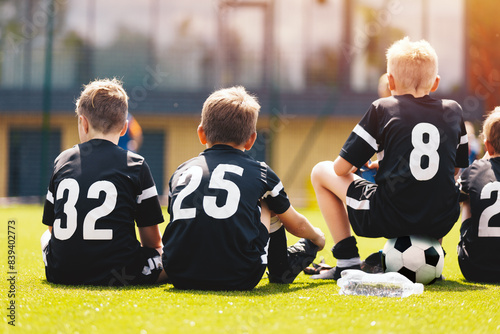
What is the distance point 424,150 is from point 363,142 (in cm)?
30

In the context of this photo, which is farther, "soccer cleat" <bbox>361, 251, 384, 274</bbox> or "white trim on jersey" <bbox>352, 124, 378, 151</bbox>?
"soccer cleat" <bbox>361, 251, 384, 274</bbox>

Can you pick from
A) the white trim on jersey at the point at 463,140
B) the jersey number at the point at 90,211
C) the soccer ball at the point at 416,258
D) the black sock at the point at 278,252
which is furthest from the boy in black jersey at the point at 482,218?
the jersey number at the point at 90,211

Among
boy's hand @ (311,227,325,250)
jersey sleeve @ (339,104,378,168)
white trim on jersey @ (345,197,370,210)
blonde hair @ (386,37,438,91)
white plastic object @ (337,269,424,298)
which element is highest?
blonde hair @ (386,37,438,91)

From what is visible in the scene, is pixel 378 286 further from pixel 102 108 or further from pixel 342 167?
pixel 102 108

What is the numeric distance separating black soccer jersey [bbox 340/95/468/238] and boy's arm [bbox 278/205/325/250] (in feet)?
0.82

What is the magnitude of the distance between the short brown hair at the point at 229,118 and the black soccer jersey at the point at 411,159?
0.57 meters

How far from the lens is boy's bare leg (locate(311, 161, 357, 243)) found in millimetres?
3158

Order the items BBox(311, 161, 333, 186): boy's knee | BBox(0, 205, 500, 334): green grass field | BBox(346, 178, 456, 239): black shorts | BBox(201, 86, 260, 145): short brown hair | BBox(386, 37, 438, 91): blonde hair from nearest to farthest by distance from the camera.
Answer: BBox(0, 205, 500, 334): green grass field
BBox(201, 86, 260, 145): short brown hair
BBox(346, 178, 456, 239): black shorts
BBox(386, 37, 438, 91): blonde hair
BBox(311, 161, 333, 186): boy's knee

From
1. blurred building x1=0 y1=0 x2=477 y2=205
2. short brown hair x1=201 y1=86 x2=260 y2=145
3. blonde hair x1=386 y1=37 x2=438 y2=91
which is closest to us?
short brown hair x1=201 y1=86 x2=260 y2=145

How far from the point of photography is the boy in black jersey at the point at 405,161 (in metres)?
2.94

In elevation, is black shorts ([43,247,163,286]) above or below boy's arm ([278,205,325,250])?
below

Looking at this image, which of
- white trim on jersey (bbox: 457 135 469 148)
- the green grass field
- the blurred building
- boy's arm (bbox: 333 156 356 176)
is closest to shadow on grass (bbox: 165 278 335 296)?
the green grass field

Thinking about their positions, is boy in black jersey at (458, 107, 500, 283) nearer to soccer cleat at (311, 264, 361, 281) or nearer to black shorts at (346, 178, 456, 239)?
black shorts at (346, 178, 456, 239)

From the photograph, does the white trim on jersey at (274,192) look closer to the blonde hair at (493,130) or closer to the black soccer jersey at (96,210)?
the black soccer jersey at (96,210)
